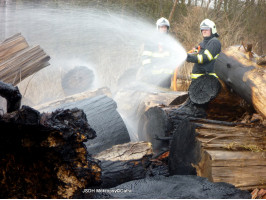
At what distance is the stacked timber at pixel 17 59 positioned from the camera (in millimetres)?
4020

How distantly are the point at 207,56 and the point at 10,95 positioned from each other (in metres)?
4.11

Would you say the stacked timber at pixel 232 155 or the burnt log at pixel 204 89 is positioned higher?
the burnt log at pixel 204 89

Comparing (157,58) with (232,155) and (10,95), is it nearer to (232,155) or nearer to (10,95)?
(232,155)

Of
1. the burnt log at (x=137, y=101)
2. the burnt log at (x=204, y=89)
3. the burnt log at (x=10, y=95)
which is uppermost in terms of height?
the burnt log at (x=10, y=95)

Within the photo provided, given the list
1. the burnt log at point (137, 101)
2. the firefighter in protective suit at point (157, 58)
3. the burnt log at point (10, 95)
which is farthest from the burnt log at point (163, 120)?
the firefighter in protective suit at point (157, 58)

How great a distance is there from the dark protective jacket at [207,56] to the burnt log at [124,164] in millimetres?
2619

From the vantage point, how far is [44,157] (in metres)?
2.32

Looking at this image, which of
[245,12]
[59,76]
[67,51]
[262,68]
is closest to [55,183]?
[262,68]

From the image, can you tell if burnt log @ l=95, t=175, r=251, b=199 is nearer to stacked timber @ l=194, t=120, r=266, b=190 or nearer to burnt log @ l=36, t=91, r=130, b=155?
stacked timber @ l=194, t=120, r=266, b=190

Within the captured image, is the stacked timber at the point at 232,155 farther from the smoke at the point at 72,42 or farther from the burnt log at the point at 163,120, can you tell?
the smoke at the point at 72,42

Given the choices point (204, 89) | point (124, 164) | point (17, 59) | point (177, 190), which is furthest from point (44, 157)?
point (204, 89)

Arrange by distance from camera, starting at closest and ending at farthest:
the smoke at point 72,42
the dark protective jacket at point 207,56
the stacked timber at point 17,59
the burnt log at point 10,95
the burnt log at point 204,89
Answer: the burnt log at point 10,95, the stacked timber at point 17,59, the burnt log at point 204,89, the dark protective jacket at point 207,56, the smoke at point 72,42

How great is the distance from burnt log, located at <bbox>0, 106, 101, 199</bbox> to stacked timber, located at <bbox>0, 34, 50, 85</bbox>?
202cm

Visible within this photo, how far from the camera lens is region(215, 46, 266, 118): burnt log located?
3.92 m
